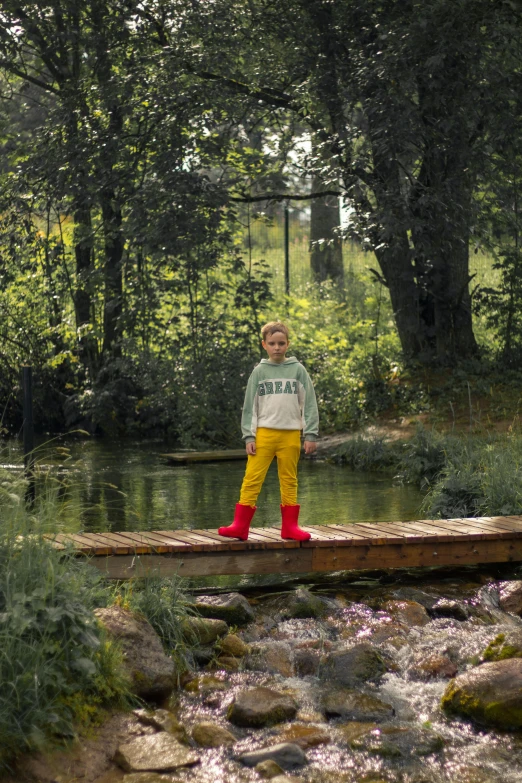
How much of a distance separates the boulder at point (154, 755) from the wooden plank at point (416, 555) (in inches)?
109

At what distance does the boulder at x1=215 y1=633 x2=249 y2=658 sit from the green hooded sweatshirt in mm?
1506

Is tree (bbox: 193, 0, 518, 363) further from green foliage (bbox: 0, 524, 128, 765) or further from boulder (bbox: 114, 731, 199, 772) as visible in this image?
boulder (bbox: 114, 731, 199, 772)

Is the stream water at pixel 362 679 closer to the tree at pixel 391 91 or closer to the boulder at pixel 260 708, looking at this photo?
the boulder at pixel 260 708

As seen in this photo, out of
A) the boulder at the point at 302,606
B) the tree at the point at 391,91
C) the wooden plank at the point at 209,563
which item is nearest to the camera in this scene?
the wooden plank at the point at 209,563

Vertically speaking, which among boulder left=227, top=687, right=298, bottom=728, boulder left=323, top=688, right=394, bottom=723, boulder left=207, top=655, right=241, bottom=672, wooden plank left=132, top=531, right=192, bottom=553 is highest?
wooden plank left=132, top=531, right=192, bottom=553

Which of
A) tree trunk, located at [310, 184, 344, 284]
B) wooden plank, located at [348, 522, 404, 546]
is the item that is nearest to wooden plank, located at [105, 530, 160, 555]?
wooden plank, located at [348, 522, 404, 546]

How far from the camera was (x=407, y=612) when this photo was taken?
7.27 meters

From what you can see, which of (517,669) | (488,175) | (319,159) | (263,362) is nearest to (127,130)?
(319,159)

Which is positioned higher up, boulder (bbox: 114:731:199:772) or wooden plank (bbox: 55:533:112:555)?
wooden plank (bbox: 55:533:112:555)

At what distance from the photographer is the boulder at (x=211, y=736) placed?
519 centimetres

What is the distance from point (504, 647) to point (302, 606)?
1596mm

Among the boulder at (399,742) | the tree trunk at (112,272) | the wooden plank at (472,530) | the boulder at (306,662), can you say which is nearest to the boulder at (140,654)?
the boulder at (306,662)

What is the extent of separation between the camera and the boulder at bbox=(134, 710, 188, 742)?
5.25 m

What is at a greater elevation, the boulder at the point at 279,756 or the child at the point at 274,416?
the child at the point at 274,416
